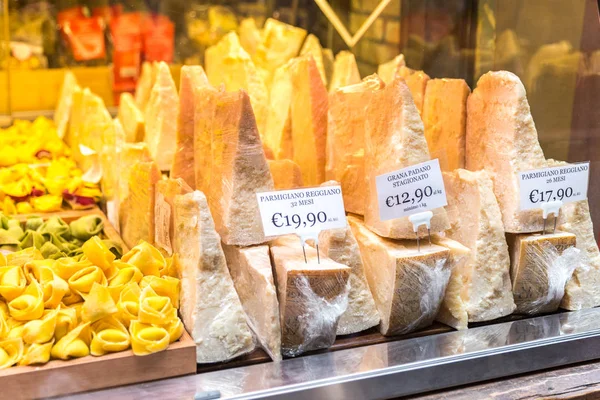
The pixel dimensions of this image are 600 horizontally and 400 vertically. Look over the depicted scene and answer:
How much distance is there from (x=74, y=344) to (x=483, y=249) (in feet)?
2.97

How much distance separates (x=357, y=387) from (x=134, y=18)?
2060 mm

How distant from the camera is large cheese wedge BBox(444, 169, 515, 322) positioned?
165 centimetres

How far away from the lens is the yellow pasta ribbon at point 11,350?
128 centimetres

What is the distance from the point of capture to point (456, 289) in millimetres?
1645

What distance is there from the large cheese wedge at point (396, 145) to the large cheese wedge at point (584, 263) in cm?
39

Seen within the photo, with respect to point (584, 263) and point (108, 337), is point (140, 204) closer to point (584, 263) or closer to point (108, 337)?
point (108, 337)

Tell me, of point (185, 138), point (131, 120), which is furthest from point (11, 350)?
point (131, 120)

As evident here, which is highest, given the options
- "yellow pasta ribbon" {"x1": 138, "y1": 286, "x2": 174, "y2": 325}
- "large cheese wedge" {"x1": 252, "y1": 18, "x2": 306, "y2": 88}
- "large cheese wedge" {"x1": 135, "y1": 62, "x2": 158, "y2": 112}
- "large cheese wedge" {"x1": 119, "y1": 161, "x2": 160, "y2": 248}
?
"large cheese wedge" {"x1": 252, "y1": 18, "x2": 306, "y2": 88}

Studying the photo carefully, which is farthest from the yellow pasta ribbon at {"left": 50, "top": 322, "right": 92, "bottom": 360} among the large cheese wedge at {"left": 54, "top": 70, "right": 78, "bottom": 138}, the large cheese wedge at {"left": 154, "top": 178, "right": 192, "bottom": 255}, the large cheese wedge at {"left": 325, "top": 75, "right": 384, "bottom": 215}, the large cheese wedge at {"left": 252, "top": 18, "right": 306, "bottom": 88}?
the large cheese wedge at {"left": 54, "top": 70, "right": 78, "bottom": 138}

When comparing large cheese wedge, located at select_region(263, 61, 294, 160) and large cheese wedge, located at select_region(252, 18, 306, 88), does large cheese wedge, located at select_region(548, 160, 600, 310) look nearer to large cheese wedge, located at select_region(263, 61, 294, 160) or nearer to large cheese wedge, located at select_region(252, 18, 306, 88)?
large cheese wedge, located at select_region(263, 61, 294, 160)

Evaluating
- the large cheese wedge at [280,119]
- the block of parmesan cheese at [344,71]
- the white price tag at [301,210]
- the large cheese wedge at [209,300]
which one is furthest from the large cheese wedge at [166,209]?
the block of parmesan cheese at [344,71]

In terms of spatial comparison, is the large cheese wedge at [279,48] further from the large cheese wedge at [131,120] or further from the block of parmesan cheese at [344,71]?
the large cheese wedge at [131,120]

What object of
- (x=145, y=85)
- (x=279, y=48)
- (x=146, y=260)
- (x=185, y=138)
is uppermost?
(x=279, y=48)

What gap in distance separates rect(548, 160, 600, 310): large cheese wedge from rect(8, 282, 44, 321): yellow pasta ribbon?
1.19 meters
